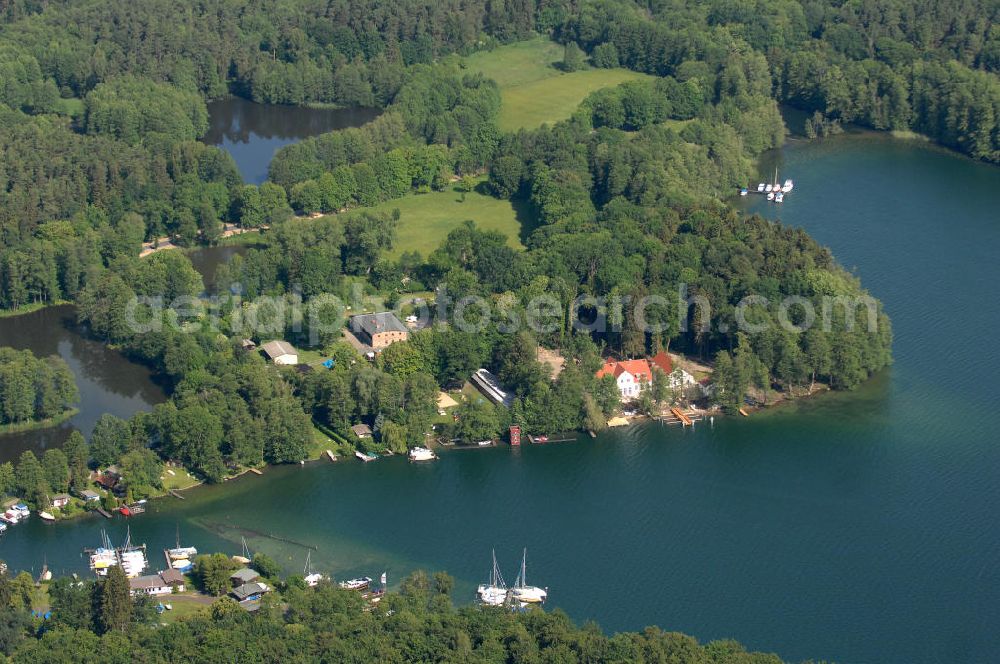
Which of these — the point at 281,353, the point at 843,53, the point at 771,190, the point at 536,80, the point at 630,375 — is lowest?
the point at 281,353

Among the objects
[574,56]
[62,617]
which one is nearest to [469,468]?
[62,617]

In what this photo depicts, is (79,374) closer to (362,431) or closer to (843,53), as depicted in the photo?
(362,431)

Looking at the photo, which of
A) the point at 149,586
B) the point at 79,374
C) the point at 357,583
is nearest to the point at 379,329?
the point at 79,374

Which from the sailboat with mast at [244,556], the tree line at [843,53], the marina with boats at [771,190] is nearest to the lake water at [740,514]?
the sailboat with mast at [244,556]

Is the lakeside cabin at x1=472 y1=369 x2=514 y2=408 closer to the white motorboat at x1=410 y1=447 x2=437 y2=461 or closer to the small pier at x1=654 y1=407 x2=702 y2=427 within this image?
the white motorboat at x1=410 y1=447 x2=437 y2=461

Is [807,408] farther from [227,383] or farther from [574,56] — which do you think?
[574,56]

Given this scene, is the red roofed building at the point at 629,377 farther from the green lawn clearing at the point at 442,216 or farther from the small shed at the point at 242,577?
the small shed at the point at 242,577

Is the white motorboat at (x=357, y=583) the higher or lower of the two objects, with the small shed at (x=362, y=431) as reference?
lower
